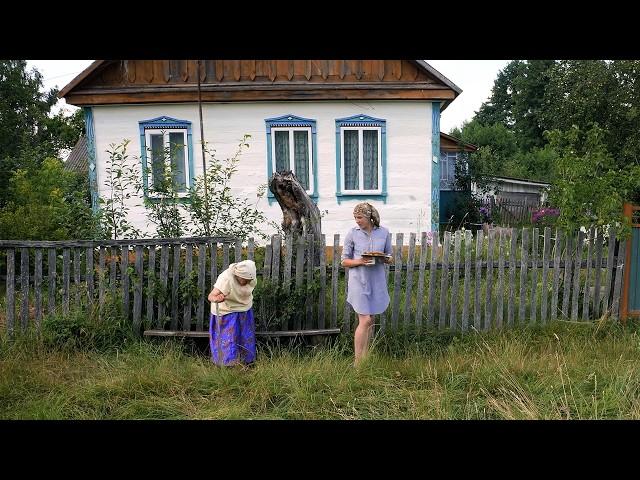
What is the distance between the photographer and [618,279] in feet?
19.3

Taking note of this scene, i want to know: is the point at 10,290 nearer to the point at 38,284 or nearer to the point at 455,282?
the point at 38,284

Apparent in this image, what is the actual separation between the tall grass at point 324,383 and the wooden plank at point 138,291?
0.33 metres

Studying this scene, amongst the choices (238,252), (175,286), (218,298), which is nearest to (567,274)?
(238,252)

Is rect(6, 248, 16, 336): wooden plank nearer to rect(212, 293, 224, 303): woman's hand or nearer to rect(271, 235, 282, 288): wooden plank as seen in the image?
rect(212, 293, 224, 303): woman's hand

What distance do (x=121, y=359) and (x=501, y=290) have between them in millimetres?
3932

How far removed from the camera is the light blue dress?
4898mm

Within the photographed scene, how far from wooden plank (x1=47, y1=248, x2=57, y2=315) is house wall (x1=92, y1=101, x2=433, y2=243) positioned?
21.4 ft

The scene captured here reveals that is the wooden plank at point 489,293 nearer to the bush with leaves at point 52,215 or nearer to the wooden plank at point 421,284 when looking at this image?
the wooden plank at point 421,284

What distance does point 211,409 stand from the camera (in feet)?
12.8

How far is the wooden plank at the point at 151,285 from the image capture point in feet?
17.9

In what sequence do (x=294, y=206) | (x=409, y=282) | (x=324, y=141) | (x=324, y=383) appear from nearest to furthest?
(x=324, y=383) → (x=409, y=282) → (x=294, y=206) → (x=324, y=141)

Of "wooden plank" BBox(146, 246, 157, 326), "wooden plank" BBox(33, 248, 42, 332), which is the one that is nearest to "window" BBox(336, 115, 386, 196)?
"wooden plank" BBox(146, 246, 157, 326)

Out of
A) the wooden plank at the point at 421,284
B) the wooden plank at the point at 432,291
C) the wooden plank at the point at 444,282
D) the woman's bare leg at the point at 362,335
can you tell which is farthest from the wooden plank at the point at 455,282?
the woman's bare leg at the point at 362,335

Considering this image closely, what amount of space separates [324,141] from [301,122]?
658mm
